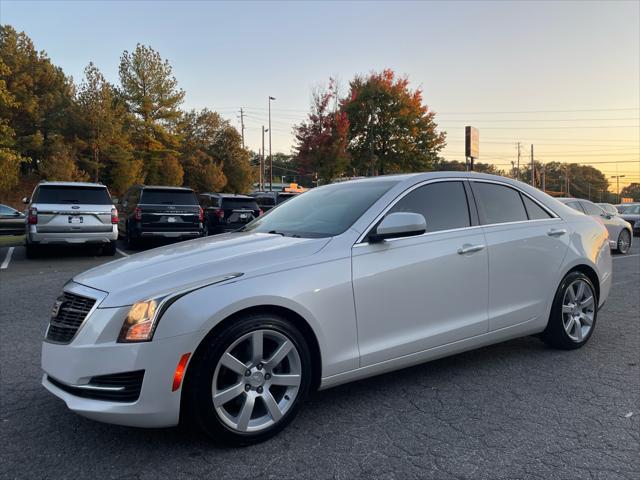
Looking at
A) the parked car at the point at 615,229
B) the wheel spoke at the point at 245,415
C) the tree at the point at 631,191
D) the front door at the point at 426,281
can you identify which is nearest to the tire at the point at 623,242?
the parked car at the point at 615,229

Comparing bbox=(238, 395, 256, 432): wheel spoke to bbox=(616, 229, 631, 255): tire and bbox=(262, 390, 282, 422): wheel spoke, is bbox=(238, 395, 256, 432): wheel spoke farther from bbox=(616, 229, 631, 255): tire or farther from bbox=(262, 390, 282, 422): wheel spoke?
bbox=(616, 229, 631, 255): tire

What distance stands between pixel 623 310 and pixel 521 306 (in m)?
3.16

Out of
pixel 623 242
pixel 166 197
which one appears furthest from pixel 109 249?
pixel 623 242

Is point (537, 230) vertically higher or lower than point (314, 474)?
higher

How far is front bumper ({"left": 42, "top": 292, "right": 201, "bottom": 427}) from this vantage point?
2.54m

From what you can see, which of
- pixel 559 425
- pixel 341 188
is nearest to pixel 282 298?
pixel 341 188

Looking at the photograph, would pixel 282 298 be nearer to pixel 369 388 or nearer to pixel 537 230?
pixel 369 388

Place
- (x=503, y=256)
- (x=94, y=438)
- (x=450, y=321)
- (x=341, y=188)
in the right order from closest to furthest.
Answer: (x=94, y=438), (x=450, y=321), (x=503, y=256), (x=341, y=188)

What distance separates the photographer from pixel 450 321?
365cm

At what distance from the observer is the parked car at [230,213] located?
1523 cm

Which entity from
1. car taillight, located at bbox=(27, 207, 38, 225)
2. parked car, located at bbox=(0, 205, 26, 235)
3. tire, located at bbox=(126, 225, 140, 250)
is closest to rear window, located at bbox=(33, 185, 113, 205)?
car taillight, located at bbox=(27, 207, 38, 225)

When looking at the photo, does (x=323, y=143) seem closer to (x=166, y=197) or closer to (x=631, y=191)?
(x=166, y=197)

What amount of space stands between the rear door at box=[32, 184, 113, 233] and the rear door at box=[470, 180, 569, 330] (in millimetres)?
9535

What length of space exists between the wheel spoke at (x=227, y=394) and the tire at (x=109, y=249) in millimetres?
10047
